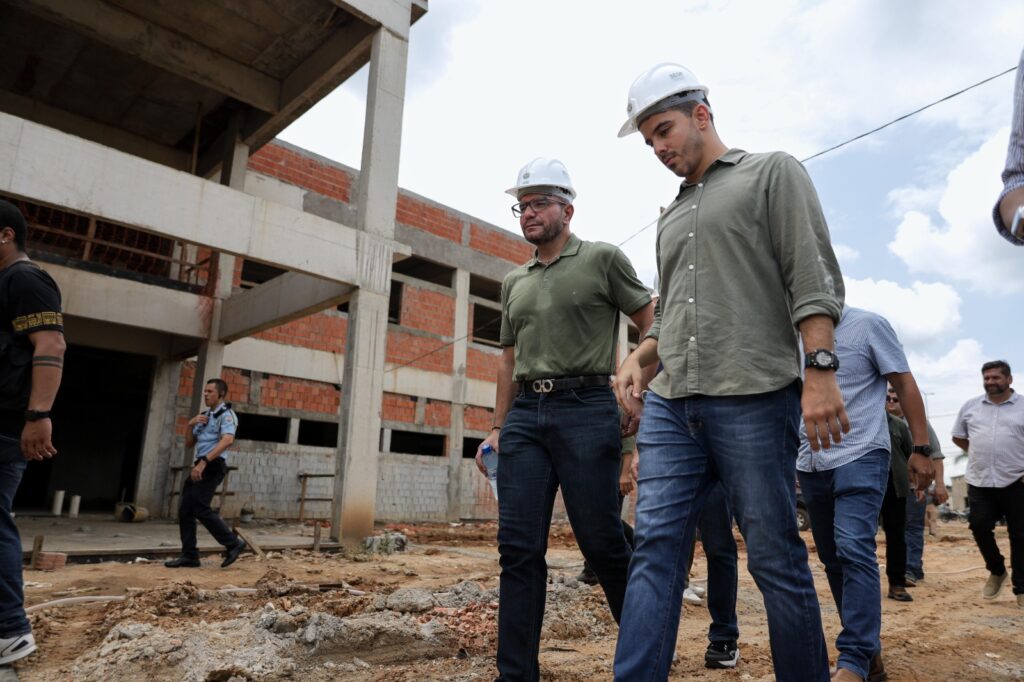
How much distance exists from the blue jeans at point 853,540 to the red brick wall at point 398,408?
12354 millimetres

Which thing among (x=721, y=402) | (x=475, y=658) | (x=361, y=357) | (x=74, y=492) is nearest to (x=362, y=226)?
(x=361, y=357)

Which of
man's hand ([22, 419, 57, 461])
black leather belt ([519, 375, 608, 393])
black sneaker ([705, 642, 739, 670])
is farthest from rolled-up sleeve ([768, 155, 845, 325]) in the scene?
man's hand ([22, 419, 57, 461])

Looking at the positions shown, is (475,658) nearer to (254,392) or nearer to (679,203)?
(679,203)

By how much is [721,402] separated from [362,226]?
759 centimetres

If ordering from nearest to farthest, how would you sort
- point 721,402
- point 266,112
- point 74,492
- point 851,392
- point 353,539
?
point 721,402
point 851,392
point 353,539
point 266,112
point 74,492

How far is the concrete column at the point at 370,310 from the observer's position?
8.44 metres

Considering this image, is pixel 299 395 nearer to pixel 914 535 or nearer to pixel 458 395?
pixel 458 395

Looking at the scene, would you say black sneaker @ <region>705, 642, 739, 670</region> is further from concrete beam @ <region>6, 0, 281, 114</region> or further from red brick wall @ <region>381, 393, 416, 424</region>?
red brick wall @ <region>381, 393, 416, 424</region>

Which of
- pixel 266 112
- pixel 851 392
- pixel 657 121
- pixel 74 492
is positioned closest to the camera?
pixel 657 121

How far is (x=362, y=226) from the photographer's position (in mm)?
8961

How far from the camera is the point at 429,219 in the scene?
1644 cm

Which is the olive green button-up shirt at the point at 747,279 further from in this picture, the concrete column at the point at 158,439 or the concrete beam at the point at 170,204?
the concrete column at the point at 158,439

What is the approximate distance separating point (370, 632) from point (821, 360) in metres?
2.64

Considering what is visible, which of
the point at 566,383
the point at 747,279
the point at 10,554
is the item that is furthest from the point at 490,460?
the point at 10,554
